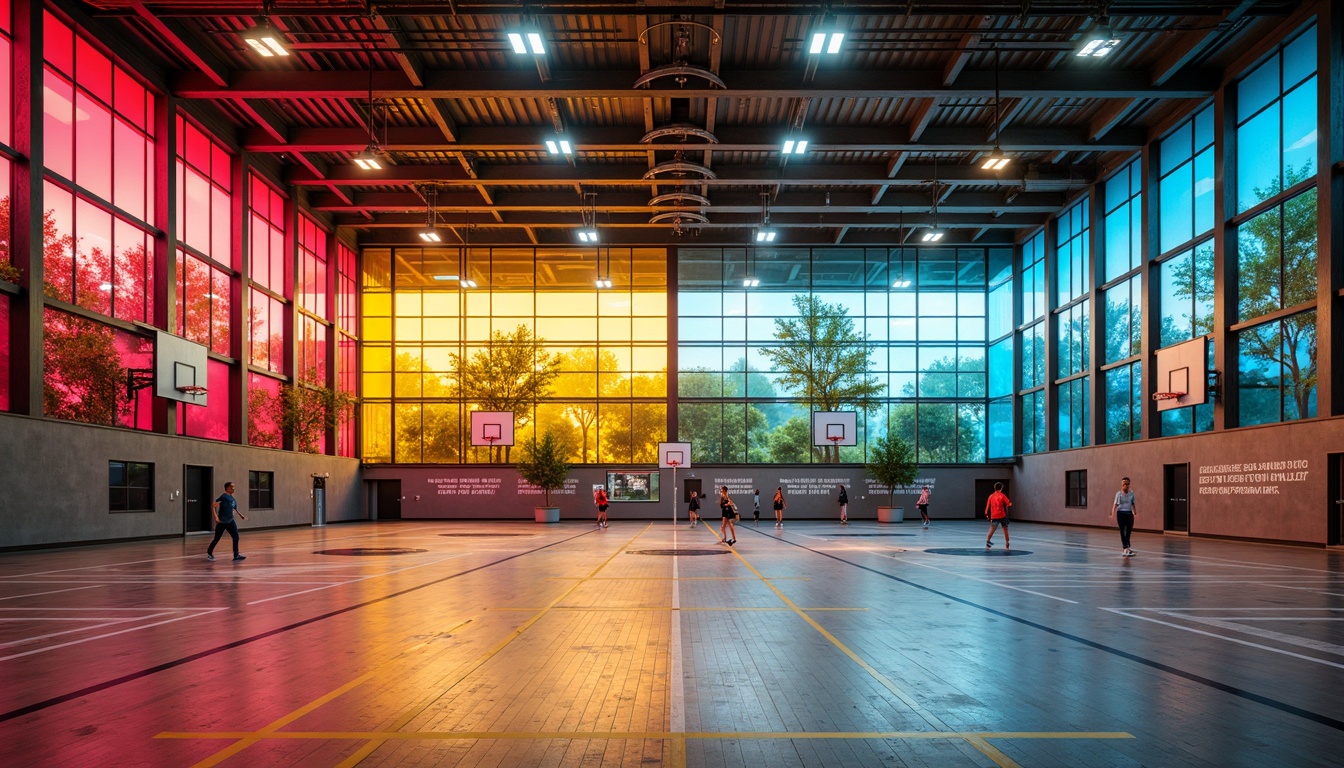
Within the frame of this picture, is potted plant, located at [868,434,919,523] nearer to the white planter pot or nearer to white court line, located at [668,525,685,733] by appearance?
the white planter pot

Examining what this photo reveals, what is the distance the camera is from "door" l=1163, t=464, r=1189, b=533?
98.7 ft

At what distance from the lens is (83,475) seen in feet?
79.9

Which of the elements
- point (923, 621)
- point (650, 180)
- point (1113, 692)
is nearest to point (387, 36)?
point (650, 180)

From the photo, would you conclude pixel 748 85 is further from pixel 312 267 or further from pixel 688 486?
pixel 688 486

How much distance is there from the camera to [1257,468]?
1021 inches

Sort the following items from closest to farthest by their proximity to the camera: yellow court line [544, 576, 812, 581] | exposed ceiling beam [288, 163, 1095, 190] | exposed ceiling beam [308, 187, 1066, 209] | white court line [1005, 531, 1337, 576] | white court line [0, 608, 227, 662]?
1. white court line [0, 608, 227, 662]
2. yellow court line [544, 576, 812, 581]
3. white court line [1005, 531, 1337, 576]
4. exposed ceiling beam [288, 163, 1095, 190]
5. exposed ceiling beam [308, 187, 1066, 209]

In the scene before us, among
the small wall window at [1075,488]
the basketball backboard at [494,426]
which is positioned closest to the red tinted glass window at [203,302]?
the basketball backboard at [494,426]

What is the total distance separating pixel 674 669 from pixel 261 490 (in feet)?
105

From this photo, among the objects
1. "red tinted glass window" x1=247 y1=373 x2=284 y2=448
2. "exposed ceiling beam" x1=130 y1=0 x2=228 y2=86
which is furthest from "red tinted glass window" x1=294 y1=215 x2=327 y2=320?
"exposed ceiling beam" x1=130 y1=0 x2=228 y2=86

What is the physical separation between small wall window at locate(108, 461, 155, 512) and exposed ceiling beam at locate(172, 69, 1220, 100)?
12.0 metres

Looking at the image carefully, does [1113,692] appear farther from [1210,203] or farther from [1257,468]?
[1210,203]

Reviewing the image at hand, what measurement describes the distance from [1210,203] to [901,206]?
13.3m

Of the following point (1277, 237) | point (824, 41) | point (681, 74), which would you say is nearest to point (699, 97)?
point (681, 74)

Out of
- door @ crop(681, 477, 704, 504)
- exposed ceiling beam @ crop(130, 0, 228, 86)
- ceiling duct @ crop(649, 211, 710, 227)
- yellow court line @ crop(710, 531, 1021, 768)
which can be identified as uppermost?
exposed ceiling beam @ crop(130, 0, 228, 86)
